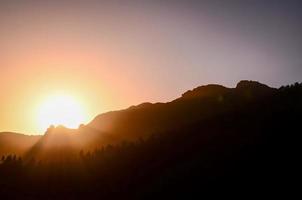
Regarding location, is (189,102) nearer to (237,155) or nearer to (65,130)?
(65,130)

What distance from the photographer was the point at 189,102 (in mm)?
80312

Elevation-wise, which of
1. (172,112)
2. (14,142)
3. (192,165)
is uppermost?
(14,142)

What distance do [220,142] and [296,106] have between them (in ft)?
30.5

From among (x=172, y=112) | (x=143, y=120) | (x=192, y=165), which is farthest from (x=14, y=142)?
(x=192, y=165)

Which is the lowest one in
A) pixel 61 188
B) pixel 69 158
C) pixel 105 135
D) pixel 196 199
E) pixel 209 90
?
pixel 196 199

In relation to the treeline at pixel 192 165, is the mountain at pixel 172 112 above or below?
above

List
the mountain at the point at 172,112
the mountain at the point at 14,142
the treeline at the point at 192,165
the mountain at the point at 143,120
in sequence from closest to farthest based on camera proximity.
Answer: the treeline at the point at 192,165 < the mountain at the point at 143,120 < the mountain at the point at 172,112 < the mountain at the point at 14,142

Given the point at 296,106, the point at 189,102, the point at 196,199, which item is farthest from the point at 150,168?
the point at 189,102

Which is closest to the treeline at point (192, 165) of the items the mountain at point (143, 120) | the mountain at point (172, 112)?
the mountain at point (143, 120)

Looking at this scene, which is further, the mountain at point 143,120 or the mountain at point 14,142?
the mountain at point 14,142

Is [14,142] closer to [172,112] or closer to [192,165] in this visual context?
[172,112]

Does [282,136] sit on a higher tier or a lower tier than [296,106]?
lower

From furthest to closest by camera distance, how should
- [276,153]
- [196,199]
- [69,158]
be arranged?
[69,158]
[276,153]
[196,199]

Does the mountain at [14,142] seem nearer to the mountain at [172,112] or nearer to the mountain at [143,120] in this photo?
the mountain at [143,120]
